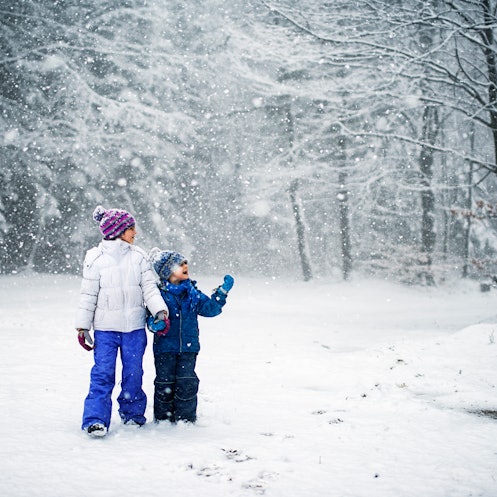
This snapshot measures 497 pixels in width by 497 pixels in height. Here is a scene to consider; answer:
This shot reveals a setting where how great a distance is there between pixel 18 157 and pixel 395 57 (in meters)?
15.3

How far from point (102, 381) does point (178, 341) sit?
68 centimetres

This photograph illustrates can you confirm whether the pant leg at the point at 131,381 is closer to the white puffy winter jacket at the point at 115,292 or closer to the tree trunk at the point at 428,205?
the white puffy winter jacket at the point at 115,292

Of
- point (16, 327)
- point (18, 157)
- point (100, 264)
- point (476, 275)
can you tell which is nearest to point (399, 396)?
point (100, 264)

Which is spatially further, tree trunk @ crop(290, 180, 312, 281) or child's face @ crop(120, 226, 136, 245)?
tree trunk @ crop(290, 180, 312, 281)

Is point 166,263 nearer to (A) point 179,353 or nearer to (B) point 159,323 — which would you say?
(B) point 159,323

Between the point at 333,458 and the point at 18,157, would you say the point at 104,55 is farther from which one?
the point at 333,458

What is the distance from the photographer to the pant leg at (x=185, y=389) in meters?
4.34

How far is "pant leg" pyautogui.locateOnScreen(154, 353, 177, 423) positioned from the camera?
14.2ft

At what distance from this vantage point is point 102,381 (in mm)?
4098

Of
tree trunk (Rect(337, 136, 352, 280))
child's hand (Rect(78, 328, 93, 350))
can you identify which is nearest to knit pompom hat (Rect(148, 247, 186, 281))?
child's hand (Rect(78, 328, 93, 350))

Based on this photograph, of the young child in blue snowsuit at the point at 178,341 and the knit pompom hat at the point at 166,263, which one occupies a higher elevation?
the knit pompom hat at the point at 166,263

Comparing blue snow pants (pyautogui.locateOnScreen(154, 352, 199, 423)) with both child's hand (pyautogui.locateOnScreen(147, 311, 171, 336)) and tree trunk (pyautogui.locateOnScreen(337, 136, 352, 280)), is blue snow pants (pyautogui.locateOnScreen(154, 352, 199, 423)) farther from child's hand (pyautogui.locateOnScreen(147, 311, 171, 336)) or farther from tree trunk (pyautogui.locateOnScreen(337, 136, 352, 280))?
tree trunk (pyautogui.locateOnScreen(337, 136, 352, 280))

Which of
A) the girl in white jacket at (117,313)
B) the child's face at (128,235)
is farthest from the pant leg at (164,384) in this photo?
the child's face at (128,235)

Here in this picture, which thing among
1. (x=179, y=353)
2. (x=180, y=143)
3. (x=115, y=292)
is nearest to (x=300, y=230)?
(x=180, y=143)
